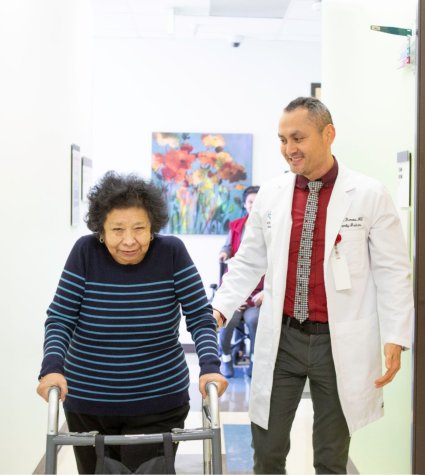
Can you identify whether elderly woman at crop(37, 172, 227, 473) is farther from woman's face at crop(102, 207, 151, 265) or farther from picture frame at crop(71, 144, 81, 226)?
picture frame at crop(71, 144, 81, 226)

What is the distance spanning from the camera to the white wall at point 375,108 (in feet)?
8.38

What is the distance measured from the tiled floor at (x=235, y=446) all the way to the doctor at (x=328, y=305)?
118 centimetres

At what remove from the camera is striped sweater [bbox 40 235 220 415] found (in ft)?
5.82

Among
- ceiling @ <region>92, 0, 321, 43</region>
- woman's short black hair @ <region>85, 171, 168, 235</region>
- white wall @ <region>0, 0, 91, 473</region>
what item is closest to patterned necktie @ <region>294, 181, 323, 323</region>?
woman's short black hair @ <region>85, 171, 168, 235</region>

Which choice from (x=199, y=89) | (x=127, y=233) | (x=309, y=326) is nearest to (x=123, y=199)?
(x=127, y=233)

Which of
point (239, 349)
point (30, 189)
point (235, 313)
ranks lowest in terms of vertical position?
point (239, 349)

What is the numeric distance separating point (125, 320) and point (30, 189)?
145 cm

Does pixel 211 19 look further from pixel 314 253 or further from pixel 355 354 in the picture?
pixel 355 354

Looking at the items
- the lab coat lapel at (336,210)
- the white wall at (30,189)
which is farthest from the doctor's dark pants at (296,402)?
the white wall at (30,189)

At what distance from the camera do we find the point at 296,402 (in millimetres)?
2234

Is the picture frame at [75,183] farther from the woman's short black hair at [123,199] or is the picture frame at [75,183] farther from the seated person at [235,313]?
the woman's short black hair at [123,199]

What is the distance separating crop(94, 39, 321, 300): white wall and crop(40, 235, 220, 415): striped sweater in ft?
15.2

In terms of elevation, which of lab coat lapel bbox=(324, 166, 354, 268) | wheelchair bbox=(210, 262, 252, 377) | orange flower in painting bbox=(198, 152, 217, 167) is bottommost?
wheelchair bbox=(210, 262, 252, 377)

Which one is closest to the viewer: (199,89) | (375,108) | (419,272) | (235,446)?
(419,272)
